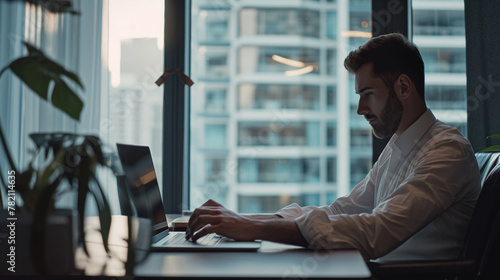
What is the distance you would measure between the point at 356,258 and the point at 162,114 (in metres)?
1.58

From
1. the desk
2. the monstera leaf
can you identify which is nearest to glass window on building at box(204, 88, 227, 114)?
the desk

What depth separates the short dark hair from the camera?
144 centimetres

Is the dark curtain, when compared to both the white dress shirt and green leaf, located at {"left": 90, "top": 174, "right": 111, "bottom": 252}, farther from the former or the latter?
green leaf, located at {"left": 90, "top": 174, "right": 111, "bottom": 252}

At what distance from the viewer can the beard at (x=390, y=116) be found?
1.46 m

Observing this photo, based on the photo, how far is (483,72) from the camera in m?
2.06

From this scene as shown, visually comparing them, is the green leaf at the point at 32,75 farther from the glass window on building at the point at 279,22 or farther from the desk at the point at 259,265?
the glass window on building at the point at 279,22

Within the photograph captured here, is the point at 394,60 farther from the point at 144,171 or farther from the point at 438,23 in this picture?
the point at 438,23

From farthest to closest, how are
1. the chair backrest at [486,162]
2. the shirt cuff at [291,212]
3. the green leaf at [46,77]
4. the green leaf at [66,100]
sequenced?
the shirt cuff at [291,212] < the chair backrest at [486,162] < the green leaf at [66,100] < the green leaf at [46,77]

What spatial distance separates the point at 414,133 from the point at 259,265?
2.59 ft

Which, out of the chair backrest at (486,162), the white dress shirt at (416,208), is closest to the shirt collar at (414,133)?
the white dress shirt at (416,208)

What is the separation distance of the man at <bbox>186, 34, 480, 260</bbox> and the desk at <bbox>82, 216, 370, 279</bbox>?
77 mm

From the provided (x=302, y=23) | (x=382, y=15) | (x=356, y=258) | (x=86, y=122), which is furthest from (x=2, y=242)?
(x=382, y=15)

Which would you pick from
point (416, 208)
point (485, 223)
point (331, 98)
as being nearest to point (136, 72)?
point (331, 98)

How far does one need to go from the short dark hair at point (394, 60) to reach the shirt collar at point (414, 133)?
0.08m
